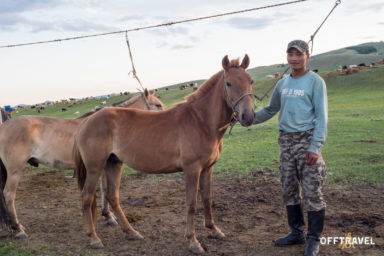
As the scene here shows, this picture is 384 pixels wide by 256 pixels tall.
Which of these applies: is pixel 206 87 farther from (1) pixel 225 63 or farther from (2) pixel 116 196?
(2) pixel 116 196

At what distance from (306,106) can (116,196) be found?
3.45m

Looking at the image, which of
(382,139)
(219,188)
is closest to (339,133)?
(382,139)

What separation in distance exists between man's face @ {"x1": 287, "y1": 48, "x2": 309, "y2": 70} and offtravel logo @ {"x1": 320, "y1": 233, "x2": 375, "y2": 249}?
8.26ft

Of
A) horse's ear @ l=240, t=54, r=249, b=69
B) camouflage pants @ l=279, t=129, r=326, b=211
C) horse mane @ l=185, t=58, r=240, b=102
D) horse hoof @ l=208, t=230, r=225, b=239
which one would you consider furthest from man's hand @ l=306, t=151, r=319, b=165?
horse hoof @ l=208, t=230, r=225, b=239

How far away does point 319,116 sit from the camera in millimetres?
4125

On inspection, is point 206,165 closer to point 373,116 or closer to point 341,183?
point 341,183

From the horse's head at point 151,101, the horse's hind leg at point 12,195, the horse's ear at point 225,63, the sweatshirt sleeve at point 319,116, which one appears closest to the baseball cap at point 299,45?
the sweatshirt sleeve at point 319,116

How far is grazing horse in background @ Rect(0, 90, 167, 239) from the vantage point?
5.73 m

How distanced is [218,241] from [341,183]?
12.2 feet

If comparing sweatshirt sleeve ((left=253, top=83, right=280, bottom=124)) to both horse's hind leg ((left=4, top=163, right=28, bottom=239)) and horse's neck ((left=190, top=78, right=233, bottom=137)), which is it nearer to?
horse's neck ((left=190, top=78, right=233, bottom=137))

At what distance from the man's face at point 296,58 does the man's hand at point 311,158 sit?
1.18 metres

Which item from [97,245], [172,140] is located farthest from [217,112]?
[97,245]

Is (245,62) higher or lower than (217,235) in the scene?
higher

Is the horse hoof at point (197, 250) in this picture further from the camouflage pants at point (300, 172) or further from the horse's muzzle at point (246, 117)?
the horse's muzzle at point (246, 117)
